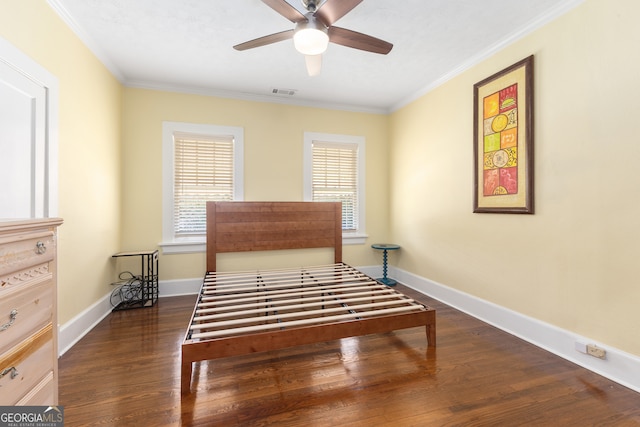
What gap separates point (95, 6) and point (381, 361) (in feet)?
11.0

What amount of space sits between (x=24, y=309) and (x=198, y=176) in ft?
8.70

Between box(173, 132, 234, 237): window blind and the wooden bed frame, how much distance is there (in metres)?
0.26

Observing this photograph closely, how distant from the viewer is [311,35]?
177cm

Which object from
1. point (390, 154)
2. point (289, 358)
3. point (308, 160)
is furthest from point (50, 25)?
point (390, 154)

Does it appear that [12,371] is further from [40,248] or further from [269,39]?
[269,39]

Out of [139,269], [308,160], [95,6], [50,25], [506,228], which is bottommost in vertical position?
[139,269]

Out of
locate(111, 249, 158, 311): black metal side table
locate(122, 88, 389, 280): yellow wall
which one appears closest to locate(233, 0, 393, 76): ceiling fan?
locate(122, 88, 389, 280): yellow wall

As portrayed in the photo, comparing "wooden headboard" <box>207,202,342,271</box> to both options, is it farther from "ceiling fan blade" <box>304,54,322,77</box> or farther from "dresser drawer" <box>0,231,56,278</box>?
"dresser drawer" <box>0,231,56,278</box>

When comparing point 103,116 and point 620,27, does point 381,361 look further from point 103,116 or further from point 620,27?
point 103,116

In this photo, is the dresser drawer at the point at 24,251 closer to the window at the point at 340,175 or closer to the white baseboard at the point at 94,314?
the white baseboard at the point at 94,314

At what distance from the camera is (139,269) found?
3266 mm

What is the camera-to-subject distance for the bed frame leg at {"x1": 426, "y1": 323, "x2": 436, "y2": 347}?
2160mm

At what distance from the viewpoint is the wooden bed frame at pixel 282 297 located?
181 centimetres

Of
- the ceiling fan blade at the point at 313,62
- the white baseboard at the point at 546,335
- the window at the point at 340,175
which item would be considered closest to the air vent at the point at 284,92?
the window at the point at 340,175
